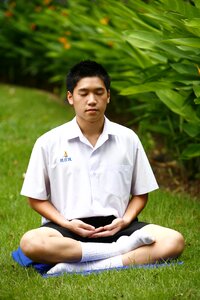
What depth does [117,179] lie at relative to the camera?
14.9 ft

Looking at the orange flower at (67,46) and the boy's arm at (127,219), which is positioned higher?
the orange flower at (67,46)

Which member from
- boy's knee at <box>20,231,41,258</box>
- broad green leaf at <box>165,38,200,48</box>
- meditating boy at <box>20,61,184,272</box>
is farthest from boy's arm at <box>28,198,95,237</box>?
broad green leaf at <box>165,38,200,48</box>

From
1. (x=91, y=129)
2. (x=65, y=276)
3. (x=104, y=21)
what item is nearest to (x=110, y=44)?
(x=104, y=21)

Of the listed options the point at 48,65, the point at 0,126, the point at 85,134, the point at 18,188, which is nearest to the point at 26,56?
the point at 48,65

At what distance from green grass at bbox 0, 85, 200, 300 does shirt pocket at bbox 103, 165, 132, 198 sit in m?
0.50

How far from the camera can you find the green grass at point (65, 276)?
3924mm

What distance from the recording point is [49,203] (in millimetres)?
4551

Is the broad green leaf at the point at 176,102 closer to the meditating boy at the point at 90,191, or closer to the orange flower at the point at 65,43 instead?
the meditating boy at the point at 90,191

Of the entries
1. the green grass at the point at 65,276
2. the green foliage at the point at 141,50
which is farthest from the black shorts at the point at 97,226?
the green foliage at the point at 141,50

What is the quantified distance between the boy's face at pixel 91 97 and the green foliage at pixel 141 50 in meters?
0.75

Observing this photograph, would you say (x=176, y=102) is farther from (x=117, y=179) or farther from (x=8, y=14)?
(x=8, y=14)

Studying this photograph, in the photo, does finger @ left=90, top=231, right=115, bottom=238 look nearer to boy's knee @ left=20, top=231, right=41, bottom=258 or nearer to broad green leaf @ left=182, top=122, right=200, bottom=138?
boy's knee @ left=20, top=231, right=41, bottom=258

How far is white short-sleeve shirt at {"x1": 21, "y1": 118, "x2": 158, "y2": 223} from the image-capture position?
4.51m

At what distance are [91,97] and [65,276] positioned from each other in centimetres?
95
